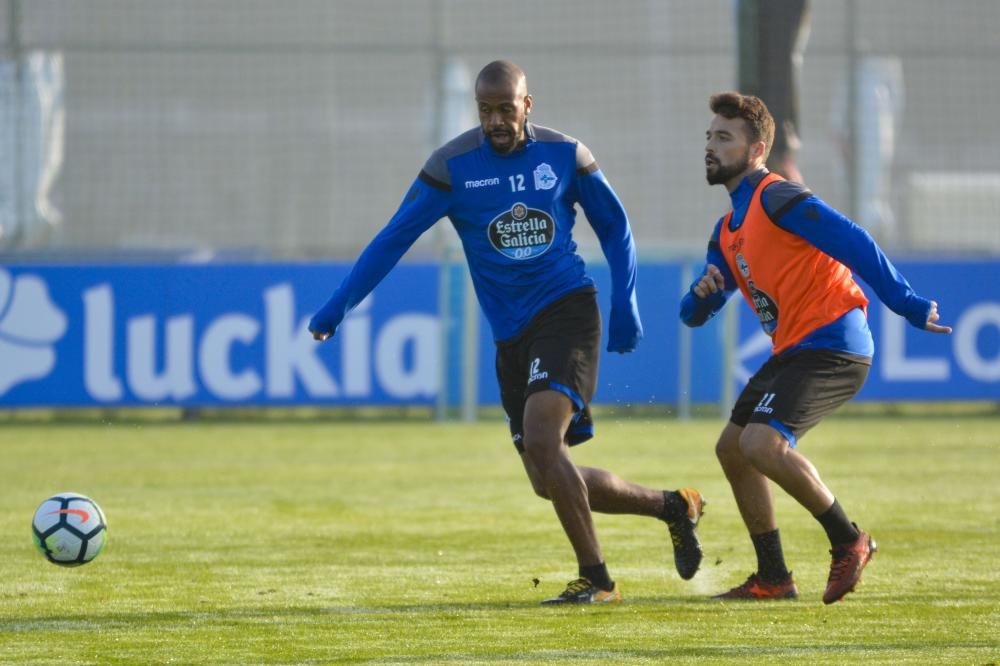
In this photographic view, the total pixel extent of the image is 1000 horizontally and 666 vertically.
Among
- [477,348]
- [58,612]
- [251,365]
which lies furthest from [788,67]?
[58,612]

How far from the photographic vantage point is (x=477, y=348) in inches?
671

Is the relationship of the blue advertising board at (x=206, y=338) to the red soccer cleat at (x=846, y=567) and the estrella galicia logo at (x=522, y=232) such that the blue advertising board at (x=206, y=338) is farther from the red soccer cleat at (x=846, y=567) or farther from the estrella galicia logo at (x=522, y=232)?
the red soccer cleat at (x=846, y=567)

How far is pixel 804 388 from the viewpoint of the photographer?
7305 millimetres

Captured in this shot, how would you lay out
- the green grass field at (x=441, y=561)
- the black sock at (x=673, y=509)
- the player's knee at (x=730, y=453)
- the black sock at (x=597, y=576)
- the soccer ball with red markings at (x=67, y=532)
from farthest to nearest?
the black sock at (x=673, y=509) < the soccer ball with red markings at (x=67, y=532) < the player's knee at (x=730, y=453) < the black sock at (x=597, y=576) < the green grass field at (x=441, y=561)

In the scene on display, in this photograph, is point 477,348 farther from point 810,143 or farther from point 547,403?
point 547,403

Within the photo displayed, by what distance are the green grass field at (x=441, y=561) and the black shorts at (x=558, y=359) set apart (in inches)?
32.6

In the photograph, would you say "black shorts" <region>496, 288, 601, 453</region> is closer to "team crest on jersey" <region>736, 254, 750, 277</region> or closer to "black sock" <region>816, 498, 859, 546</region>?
"team crest on jersey" <region>736, 254, 750, 277</region>

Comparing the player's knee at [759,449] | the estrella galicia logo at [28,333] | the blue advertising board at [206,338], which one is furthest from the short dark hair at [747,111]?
the estrella galicia logo at [28,333]

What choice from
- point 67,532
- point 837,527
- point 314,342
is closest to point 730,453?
point 837,527

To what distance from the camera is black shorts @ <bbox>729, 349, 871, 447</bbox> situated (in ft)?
23.9

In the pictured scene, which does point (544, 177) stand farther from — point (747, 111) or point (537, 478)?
point (537, 478)

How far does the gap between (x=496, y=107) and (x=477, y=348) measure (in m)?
9.66

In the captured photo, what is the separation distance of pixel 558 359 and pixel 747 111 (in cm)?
133

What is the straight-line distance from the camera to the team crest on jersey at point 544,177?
7.63 meters
